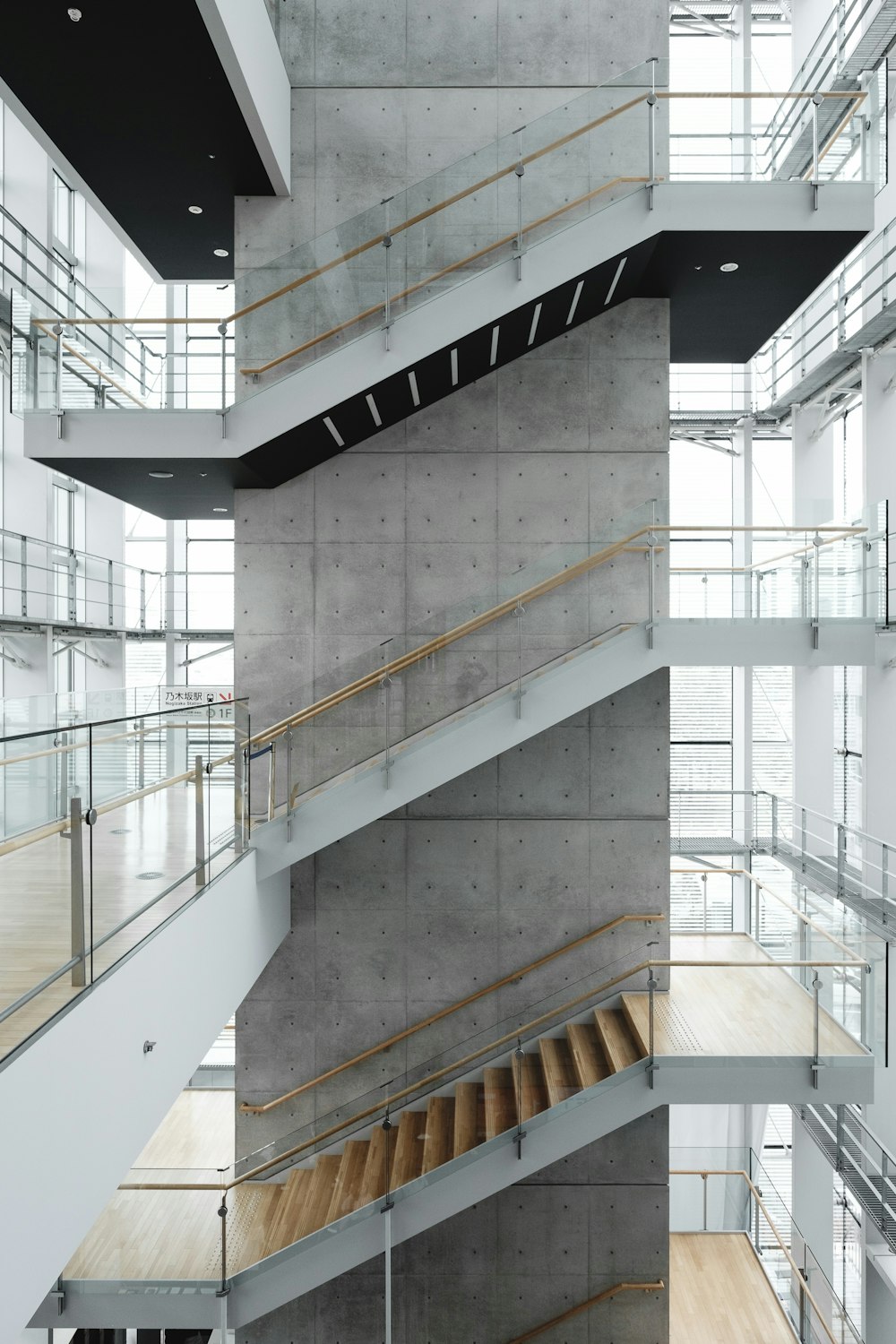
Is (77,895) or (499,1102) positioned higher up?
(77,895)

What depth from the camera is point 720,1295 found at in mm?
9891

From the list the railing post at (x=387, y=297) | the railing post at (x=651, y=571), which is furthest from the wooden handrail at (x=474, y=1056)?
the railing post at (x=387, y=297)

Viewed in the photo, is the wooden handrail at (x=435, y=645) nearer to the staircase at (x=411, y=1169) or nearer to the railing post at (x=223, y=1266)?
the staircase at (x=411, y=1169)

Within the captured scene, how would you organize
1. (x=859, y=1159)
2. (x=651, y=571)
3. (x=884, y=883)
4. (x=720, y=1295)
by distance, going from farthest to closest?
(x=859, y=1159)
(x=884, y=883)
(x=720, y=1295)
(x=651, y=571)

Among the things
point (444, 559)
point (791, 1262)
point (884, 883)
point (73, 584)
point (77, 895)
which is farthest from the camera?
point (73, 584)

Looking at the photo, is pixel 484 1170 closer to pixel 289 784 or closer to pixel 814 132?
pixel 289 784

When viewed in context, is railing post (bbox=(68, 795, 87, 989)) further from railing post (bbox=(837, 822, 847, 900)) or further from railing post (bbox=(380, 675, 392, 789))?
railing post (bbox=(837, 822, 847, 900))

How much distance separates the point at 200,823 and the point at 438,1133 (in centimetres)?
416

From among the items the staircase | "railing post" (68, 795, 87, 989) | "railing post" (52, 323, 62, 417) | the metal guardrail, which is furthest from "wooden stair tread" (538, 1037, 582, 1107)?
"railing post" (52, 323, 62, 417)

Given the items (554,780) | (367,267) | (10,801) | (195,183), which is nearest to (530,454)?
(367,267)

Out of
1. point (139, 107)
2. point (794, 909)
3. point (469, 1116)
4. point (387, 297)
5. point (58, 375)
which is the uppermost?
point (139, 107)

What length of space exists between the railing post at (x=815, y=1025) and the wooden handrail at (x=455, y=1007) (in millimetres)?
2197

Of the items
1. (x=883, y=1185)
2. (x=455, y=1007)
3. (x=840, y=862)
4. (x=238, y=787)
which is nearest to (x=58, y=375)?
(x=238, y=787)

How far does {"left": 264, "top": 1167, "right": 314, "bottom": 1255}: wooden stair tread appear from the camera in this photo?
8.06 metres
